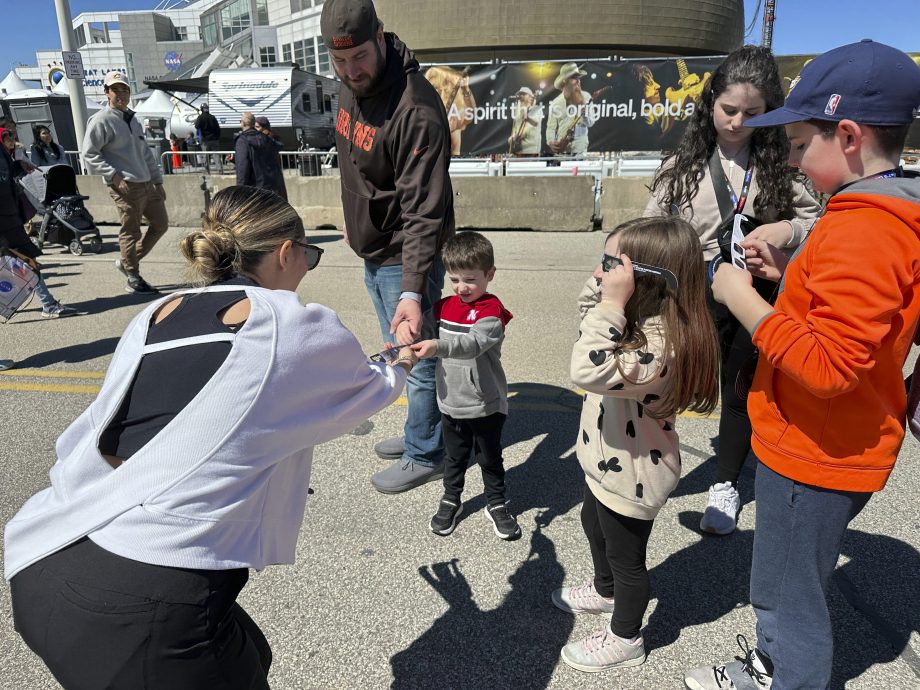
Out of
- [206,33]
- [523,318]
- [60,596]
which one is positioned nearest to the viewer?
[60,596]

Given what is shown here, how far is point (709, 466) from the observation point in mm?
3488

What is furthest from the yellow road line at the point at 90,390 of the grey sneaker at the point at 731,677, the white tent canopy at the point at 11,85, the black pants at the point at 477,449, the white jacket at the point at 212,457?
the white tent canopy at the point at 11,85

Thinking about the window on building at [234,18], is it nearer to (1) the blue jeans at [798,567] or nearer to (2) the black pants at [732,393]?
(2) the black pants at [732,393]

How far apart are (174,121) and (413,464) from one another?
98.9 ft

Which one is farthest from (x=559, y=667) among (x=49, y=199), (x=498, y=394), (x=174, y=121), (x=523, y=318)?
(x=174, y=121)

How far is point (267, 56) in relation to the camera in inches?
1893

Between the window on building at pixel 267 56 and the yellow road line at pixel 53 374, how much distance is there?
161ft

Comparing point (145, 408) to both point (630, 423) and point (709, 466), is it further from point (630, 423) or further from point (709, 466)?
point (709, 466)

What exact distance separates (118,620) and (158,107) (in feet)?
112

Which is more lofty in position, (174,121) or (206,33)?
(206,33)

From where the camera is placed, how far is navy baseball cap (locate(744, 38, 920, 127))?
4.64 feet

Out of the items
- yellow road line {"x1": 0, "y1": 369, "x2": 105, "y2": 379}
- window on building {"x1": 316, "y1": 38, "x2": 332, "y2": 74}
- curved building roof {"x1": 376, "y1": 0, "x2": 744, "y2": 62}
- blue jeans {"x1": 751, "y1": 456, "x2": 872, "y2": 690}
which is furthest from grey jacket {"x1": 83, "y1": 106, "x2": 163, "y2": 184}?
window on building {"x1": 316, "y1": 38, "x2": 332, "y2": 74}

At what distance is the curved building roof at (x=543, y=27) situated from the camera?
101ft

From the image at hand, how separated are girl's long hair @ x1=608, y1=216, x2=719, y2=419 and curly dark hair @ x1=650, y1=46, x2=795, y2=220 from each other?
38.2 inches
